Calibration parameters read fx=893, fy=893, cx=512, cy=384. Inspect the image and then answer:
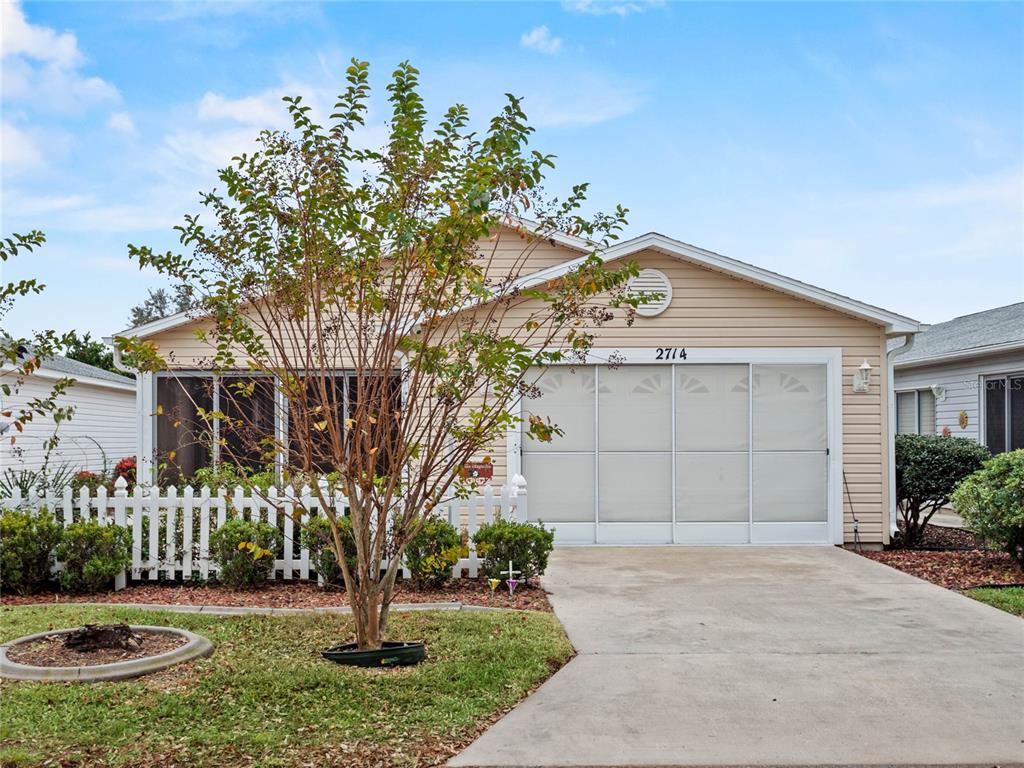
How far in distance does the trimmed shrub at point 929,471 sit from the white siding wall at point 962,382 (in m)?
3.31

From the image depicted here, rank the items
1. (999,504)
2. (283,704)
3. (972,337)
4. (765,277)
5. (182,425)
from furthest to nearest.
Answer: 1. (972,337)
2. (182,425)
3. (765,277)
4. (999,504)
5. (283,704)

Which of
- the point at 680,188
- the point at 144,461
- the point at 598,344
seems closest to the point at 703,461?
the point at 598,344

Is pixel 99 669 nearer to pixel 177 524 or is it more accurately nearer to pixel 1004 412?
pixel 177 524

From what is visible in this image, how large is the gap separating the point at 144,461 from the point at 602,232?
8757 mm

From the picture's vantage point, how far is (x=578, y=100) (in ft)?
35.3

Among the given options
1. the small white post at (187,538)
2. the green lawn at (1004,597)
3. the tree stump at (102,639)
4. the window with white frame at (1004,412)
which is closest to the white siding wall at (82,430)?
the small white post at (187,538)

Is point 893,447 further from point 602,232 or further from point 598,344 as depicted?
point 602,232

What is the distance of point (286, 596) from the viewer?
7.65 m

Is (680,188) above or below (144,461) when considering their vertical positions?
above

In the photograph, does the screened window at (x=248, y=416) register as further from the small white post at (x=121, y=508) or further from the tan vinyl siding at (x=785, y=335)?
the tan vinyl siding at (x=785, y=335)

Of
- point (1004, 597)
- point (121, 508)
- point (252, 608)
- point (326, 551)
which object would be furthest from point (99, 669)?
point (1004, 597)

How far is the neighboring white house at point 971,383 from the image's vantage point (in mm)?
13648

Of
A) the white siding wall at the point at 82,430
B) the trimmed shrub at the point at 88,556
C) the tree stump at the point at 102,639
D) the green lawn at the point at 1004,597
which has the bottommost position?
the green lawn at the point at 1004,597

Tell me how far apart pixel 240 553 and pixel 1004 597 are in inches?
263
